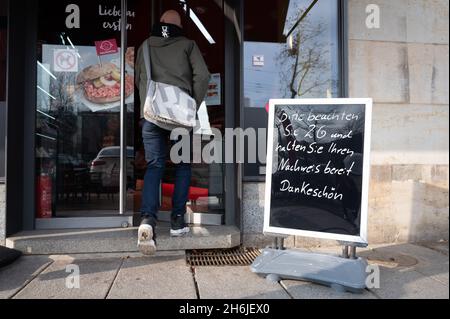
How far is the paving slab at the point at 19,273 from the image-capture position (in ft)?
9.23

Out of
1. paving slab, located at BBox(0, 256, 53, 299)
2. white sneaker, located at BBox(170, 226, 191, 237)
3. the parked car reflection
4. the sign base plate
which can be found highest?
the parked car reflection

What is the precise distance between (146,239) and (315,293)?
1.32 m

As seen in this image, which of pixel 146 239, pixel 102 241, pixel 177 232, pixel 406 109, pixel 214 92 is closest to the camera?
pixel 146 239

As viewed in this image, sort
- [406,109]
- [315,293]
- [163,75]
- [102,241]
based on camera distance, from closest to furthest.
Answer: [315,293]
[163,75]
[102,241]
[406,109]

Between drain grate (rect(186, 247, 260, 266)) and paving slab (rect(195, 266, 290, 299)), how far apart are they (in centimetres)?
15

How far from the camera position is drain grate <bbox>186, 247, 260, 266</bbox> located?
3455 millimetres

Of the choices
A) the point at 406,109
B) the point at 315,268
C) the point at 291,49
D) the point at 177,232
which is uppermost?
the point at 291,49

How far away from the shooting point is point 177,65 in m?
3.40

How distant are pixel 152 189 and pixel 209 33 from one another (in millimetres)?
2093

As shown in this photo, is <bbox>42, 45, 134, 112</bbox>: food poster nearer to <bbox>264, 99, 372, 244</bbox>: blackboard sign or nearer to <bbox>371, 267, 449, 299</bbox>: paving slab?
<bbox>264, 99, 372, 244</bbox>: blackboard sign

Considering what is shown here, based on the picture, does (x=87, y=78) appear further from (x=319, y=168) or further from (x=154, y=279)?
(x=319, y=168)

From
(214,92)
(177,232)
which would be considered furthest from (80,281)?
(214,92)

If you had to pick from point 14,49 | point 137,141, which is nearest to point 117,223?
point 137,141

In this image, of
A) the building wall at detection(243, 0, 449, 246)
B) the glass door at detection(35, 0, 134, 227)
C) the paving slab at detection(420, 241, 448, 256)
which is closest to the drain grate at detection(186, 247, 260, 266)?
the glass door at detection(35, 0, 134, 227)
